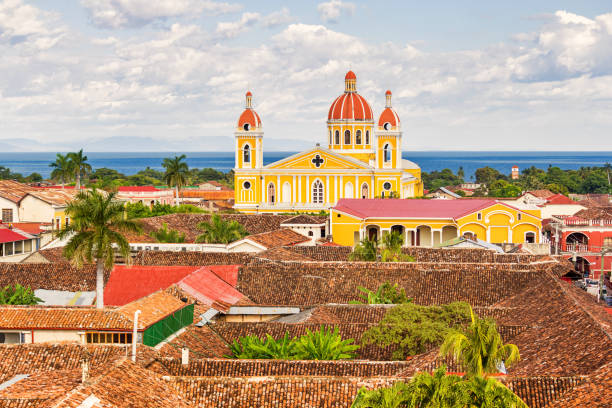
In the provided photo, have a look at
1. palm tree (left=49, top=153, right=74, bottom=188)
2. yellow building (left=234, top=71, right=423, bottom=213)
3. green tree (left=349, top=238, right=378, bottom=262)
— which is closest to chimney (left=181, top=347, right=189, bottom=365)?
green tree (left=349, top=238, right=378, bottom=262)

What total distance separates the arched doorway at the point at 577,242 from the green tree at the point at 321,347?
109 feet

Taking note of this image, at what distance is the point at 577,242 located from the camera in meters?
55.7

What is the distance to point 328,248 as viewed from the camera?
48.1 m

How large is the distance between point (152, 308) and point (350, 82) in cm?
6687

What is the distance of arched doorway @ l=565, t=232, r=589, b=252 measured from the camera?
179 ft

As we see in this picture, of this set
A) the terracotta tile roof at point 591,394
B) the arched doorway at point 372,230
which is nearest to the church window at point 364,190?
the arched doorway at point 372,230

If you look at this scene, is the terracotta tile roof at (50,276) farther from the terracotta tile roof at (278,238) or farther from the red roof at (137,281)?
the terracotta tile roof at (278,238)

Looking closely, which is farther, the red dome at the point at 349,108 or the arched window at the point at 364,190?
the red dome at the point at 349,108

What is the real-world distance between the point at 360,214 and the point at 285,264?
24.6 meters

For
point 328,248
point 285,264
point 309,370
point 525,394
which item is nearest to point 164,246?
point 328,248

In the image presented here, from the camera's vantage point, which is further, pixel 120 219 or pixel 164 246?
pixel 164 246

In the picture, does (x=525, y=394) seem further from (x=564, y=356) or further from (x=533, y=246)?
(x=533, y=246)

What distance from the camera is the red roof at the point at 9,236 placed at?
149ft

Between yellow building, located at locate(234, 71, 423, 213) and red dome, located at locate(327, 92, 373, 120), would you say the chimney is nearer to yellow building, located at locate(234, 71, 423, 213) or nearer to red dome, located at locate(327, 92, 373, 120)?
yellow building, located at locate(234, 71, 423, 213)
